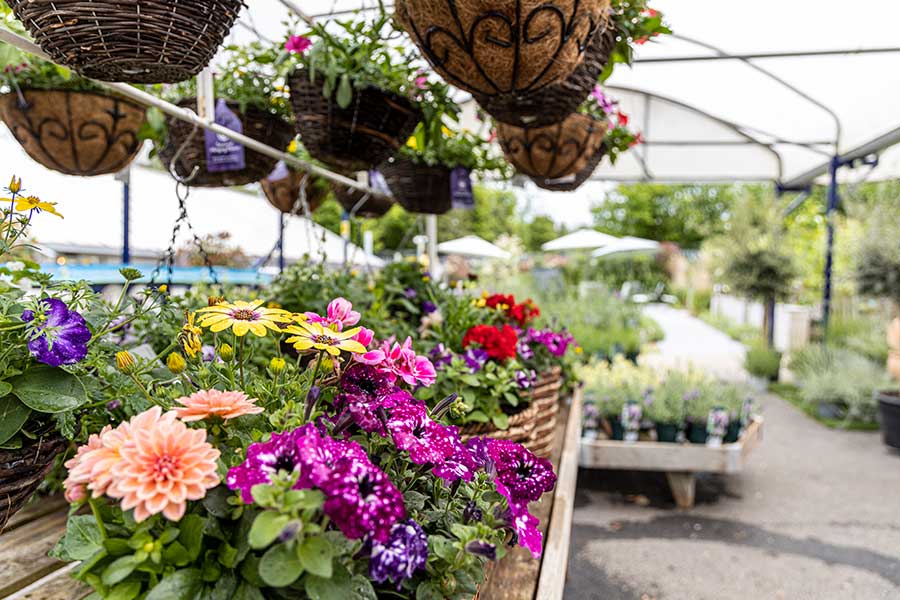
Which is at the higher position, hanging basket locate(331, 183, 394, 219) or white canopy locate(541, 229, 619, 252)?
white canopy locate(541, 229, 619, 252)

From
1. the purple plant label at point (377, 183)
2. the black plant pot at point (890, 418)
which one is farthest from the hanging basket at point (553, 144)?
the black plant pot at point (890, 418)

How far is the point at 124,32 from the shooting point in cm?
73

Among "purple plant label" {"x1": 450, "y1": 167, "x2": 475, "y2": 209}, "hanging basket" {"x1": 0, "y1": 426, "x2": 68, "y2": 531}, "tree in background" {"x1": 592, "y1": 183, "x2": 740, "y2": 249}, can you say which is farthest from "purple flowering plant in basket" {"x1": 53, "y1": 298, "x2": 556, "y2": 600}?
"tree in background" {"x1": 592, "y1": 183, "x2": 740, "y2": 249}

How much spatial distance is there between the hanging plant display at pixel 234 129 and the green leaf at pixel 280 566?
1.19 m

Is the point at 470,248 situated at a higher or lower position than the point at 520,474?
higher

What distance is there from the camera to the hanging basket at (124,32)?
71cm

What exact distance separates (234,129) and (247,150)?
116 millimetres

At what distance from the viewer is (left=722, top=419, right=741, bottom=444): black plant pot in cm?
307

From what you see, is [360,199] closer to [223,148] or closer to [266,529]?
[223,148]

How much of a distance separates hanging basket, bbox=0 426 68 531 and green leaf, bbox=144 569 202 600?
0.98ft

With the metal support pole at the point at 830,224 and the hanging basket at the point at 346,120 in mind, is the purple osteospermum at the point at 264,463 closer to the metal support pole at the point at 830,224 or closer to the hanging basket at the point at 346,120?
the hanging basket at the point at 346,120

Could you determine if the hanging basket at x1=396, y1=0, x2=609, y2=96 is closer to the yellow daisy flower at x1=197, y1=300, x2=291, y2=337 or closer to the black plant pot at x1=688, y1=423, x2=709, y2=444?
the yellow daisy flower at x1=197, y1=300, x2=291, y2=337

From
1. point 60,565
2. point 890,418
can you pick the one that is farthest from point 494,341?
point 890,418

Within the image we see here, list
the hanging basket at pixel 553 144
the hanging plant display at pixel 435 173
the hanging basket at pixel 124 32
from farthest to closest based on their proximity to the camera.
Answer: the hanging plant display at pixel 435 173 < the hanging basket at pixel 553 144 < the hanging basket at pixel 124 32
